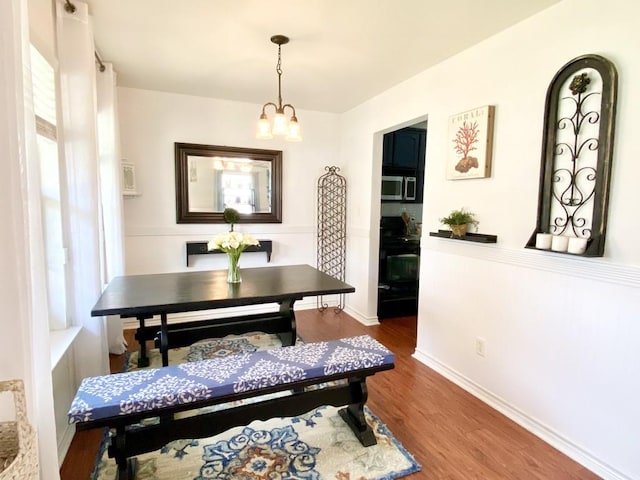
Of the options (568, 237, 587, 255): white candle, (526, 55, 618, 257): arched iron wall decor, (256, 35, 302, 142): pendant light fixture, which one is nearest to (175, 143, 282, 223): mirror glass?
(256, 35, 302, 142): pendant light fixture

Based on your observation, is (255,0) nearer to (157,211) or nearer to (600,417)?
(157,211)

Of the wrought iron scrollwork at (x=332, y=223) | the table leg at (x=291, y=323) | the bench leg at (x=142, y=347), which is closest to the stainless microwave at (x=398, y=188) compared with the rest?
the wrought iron scrollwork at (x=332, y=223)

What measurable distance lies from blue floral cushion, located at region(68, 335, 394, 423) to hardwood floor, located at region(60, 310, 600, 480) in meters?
0.52

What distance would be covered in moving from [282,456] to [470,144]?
2.33m

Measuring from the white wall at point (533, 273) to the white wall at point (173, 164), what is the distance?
5.34ft

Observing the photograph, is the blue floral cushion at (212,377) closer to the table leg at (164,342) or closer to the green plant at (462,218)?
the table leg at (164,342)

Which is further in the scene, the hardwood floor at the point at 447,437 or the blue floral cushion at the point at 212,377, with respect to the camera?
the hardwood floor at the point at 447,437

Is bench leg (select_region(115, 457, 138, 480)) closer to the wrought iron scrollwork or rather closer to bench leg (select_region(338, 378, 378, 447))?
bench leg (select_region(338, 378, 378, 447))

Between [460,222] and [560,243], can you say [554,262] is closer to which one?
[560,243]

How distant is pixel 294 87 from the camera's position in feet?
11.3

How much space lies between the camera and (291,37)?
94.7 inches

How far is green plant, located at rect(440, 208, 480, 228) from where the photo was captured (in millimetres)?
2521

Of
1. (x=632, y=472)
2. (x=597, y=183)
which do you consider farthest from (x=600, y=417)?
(x=597, y=183)

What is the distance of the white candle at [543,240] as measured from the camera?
1941 mm
